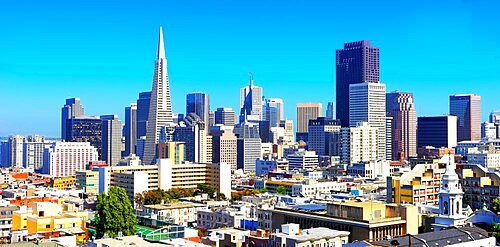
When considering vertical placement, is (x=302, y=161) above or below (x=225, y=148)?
below

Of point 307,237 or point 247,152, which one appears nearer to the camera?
point 307,237

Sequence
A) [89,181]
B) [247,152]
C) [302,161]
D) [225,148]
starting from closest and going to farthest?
[89,181] < [302,161] < [225,148] < [247,152]

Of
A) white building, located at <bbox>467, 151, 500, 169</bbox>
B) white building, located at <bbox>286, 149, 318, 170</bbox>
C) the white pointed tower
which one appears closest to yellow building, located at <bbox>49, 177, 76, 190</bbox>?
white building, located at <bbox>286, 149, 318, 170</bbox>

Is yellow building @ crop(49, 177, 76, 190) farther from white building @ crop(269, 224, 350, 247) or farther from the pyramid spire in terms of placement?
white building @ crop(269, 224, 350, 247)

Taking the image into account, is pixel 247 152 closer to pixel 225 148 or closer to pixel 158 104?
pixel 225 148

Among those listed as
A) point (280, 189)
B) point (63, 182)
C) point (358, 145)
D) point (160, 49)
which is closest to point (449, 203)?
point (280, 189)

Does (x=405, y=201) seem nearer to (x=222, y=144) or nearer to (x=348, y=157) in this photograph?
(x=348, y=157)
